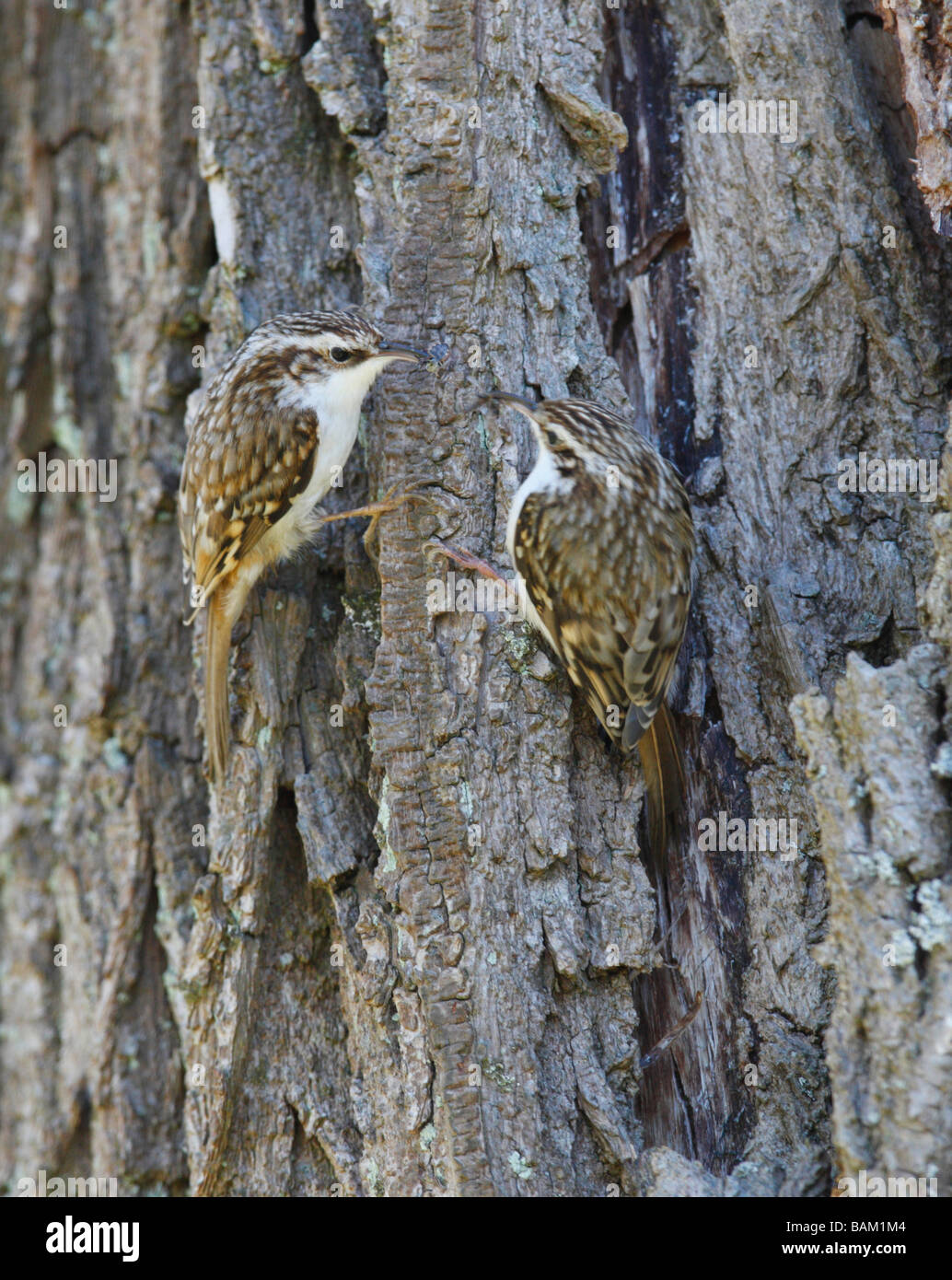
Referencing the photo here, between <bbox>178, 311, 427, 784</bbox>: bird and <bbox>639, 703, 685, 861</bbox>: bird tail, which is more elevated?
<bbox>178, 311, 427, 784</bbox>: bird

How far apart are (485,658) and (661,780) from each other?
491 millimetres

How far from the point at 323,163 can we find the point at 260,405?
2.42ft

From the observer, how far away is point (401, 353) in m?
2.78

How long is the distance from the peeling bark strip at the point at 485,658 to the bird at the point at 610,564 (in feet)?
0.30

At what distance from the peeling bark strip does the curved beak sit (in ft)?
0.17

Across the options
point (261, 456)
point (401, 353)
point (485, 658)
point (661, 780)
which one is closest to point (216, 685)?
point (261, 456)

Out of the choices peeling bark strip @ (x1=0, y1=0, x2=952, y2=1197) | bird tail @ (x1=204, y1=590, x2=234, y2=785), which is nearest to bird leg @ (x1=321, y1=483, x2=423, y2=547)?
peeling bark strip @ (x1=0, y1=0, x2=952, y2=1197)

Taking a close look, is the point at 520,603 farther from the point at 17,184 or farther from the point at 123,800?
the point at 17,184

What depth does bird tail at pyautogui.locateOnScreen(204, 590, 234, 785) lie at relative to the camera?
2885mm

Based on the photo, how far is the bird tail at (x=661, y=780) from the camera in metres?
2.54

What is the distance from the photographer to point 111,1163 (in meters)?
3.03

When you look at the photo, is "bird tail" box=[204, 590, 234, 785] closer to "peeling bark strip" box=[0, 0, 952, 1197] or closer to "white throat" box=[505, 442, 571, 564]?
"peeling bark strip" box=[0, 0, 952, 1197]

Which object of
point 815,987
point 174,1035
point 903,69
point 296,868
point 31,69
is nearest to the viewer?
point 815,987

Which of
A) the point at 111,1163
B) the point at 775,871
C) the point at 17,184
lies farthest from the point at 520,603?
the point at 17,184
